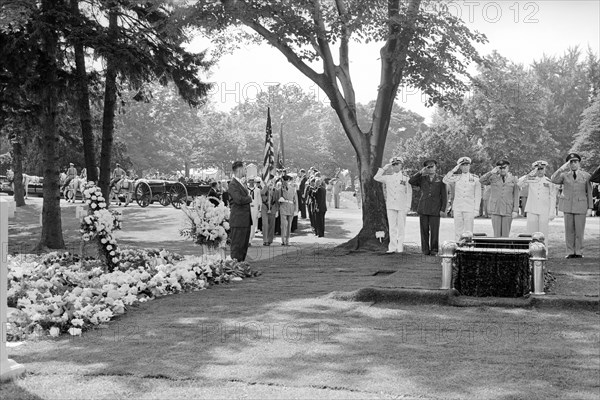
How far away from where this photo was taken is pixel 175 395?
5.91 meters

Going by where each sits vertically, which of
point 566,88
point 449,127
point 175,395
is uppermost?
point 566,88

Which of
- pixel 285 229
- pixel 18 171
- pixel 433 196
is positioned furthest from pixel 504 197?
pixel 18 171

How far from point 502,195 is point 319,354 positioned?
1084 cm

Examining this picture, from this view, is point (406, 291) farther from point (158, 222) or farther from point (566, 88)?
point (566, 88)

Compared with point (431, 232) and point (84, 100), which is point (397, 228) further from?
point (84, 100)

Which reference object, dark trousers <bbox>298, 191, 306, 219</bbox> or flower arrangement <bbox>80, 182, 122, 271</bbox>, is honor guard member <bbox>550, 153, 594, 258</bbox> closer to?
flower arrangement <bbox>80, 182, 122, 271</bbox>

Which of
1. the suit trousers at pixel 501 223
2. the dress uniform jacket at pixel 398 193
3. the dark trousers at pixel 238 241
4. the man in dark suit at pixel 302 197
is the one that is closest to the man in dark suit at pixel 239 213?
the dark trousers at pixel 238 241

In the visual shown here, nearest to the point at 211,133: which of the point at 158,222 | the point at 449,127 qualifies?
the point at 449,127

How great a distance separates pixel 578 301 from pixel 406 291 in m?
2.11

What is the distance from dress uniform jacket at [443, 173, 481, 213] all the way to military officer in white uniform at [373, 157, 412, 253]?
1.27 meters

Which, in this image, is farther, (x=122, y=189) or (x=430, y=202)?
(x=122, y=189)

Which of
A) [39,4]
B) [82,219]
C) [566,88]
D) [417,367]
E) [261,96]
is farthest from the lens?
[261,96]

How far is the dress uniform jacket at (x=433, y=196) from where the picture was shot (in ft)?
58.2

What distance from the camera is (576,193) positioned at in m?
16.7
